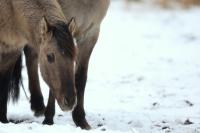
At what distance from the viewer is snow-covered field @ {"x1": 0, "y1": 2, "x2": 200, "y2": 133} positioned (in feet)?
22.6

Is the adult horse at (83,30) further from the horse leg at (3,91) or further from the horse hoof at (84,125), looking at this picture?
the horse leg at (3,91)

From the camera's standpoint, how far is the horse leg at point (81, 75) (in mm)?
6750

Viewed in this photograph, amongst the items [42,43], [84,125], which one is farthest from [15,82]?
[42,43]

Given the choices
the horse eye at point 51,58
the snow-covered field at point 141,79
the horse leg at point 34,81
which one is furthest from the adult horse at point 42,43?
the snow-covered field at point 141,79

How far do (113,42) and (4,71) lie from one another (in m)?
6.38

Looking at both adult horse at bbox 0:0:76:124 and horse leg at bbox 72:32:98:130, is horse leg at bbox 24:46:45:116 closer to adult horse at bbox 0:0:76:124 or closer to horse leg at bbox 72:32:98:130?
adult horse at bbox 0:0:76:124

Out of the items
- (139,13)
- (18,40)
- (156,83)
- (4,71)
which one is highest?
(18,40)

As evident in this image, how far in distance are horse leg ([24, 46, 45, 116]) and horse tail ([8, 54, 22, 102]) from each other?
0.13m

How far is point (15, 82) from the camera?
7.63m

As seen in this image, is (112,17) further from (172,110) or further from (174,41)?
(172,110)

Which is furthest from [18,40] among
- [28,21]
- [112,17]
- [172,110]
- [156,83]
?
[112,17]

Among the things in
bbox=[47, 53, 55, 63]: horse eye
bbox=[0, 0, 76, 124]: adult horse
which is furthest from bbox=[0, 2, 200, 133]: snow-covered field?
bbox=[47, 53, 55, 63]: horse eye

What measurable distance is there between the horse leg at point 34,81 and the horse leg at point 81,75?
87cm

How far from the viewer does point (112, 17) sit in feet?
53.1
